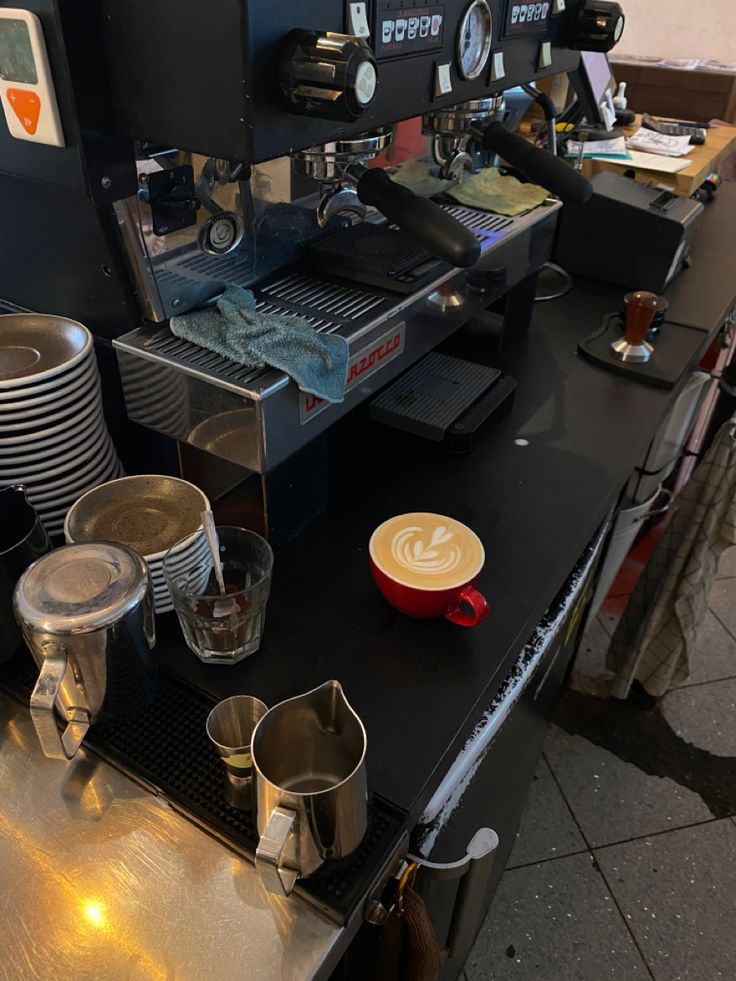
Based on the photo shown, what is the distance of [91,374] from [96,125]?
0.86 feet

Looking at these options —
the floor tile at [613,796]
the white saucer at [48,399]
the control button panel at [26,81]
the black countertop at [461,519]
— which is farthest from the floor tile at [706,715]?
the control button panel at [26,81]

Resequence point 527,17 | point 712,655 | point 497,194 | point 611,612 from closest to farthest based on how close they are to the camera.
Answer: point 527,17, point 497,194, point 712,655, point 611,612

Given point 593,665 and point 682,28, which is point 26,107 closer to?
point 593,665

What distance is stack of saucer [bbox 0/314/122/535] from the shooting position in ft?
2.58

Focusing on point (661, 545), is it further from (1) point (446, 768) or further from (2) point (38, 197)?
(2) point (38, 197)

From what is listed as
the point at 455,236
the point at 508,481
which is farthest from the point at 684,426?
the point at 455,236

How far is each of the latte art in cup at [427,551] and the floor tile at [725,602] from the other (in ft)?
4.39

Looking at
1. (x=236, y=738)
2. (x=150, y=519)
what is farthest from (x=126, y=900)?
(x=150, y=519)

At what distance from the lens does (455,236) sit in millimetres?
741

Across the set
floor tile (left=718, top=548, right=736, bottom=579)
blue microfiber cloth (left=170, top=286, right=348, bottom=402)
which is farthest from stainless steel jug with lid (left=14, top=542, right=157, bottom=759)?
floor tile (left=718, top=548, right=736, bottom=579)

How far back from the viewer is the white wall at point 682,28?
4.11 meters

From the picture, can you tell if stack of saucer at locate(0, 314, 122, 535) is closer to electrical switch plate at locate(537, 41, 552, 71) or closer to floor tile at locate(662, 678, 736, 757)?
electrical switch plate at locate(537, 41, 552, 71)

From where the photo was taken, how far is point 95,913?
58 centimetres

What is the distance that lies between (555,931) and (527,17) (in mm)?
1413
